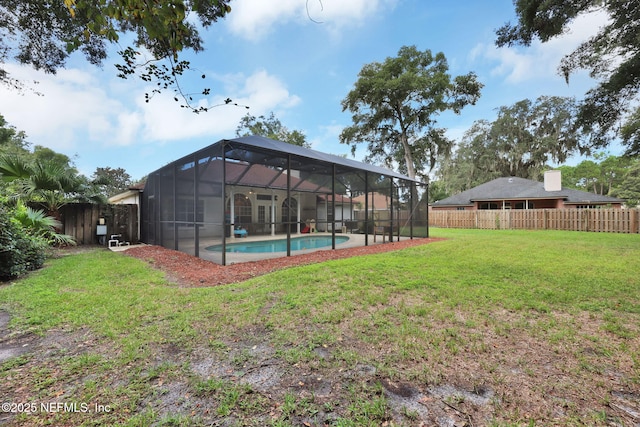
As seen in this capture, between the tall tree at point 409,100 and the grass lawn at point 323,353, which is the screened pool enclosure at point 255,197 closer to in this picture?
the grass lawn at point 323,353

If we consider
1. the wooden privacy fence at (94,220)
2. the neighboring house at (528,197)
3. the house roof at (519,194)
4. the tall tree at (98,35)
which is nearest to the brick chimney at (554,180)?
the neighboring house at (528,197)

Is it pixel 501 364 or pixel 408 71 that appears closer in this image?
pixel 501 364

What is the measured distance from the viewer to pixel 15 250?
15.0ft

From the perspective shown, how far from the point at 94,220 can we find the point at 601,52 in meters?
16.3

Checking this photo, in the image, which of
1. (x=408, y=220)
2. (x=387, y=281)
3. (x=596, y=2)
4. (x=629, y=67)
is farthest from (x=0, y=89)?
(x=629, y=67)

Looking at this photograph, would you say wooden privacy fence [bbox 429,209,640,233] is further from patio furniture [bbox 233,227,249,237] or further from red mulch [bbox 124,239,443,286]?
red mulch [bbox 124,239,443,286]

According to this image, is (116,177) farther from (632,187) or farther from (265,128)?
(632,187)

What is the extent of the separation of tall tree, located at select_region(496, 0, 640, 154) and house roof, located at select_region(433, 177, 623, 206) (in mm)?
11000

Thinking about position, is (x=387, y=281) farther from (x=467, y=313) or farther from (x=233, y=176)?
(x=233, y=176)

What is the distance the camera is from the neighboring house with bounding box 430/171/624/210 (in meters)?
17.5

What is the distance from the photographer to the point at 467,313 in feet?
10.1

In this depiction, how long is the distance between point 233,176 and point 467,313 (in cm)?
905

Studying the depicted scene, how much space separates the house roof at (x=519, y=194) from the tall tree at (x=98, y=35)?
22.0 meters

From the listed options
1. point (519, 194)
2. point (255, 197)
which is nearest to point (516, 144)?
point (519, 194)
